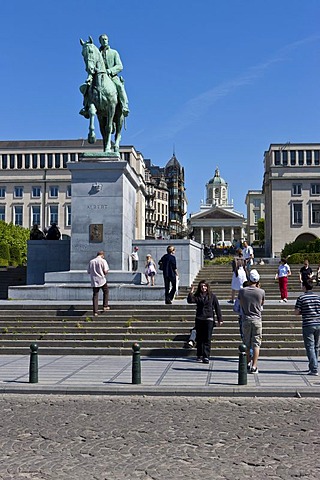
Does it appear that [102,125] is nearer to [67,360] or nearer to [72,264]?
[72,264]

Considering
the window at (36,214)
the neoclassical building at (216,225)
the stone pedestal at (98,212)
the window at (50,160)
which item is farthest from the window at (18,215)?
the stone pedestal at (98,212)

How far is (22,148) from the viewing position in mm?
109438

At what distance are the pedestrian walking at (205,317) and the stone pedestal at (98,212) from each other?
11106 millimetres

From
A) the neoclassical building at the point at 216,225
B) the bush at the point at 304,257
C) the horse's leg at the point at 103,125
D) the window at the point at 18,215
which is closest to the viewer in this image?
the horse's leg at the point at 103,125

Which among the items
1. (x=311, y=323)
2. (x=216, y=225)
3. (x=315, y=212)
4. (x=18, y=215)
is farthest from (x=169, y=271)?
(x=216, y=225)

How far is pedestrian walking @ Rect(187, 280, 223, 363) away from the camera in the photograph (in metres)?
15.7

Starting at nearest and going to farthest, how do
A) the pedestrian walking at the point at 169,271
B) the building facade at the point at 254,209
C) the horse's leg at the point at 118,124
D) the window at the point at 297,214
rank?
the pedestrian walking at the point at 169,271, the horse's leg at the point at 118,124, the window at the point at 297,214, the building facade at the point at 254,209

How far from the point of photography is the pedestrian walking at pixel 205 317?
15.7 meters

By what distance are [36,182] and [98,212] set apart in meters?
→ 83.2

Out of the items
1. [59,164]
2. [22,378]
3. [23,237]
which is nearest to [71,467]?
[22,378]

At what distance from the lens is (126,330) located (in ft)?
61.5

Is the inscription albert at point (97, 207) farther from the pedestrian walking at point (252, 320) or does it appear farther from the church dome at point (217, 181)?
the church dome at point (217, 181)

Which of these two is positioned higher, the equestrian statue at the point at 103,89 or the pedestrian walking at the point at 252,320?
the equestrian statue at the point at 103,89

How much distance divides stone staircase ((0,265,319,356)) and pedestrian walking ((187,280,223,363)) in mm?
1259
